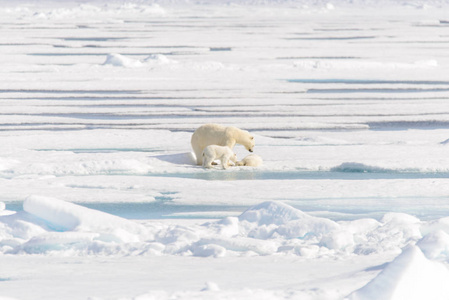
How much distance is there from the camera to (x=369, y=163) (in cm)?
→ 607

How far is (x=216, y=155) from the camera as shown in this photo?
5.98m

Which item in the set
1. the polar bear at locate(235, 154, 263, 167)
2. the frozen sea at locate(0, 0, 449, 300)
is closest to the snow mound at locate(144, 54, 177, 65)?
the frozen sea at locate(0, 0, 449, 300)

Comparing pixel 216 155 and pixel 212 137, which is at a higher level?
pixel 212 137

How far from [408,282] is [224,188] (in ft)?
8.90

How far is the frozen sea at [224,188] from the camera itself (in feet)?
10.4

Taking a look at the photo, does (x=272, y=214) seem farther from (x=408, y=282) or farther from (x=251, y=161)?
(x=251, y=161)

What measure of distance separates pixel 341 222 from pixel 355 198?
37.4 inches

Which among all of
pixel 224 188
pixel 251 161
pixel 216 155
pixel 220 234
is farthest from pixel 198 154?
pixel 220 234

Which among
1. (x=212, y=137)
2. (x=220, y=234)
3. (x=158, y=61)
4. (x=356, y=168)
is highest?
(x=158, y=61)

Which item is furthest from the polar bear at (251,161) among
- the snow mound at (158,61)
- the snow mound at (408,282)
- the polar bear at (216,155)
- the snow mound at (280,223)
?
the snow mound at (158,61)

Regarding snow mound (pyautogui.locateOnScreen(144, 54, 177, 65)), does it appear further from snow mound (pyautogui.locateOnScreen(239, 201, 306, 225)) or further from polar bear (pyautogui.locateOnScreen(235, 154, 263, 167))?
snow mound (pyautogui.locateOnScreen(239, 201, 306, 225))

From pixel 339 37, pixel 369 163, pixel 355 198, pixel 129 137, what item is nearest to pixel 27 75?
pixel 129 137

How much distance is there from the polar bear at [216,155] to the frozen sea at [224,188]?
6cm

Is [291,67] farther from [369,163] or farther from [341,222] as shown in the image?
[341,222]
